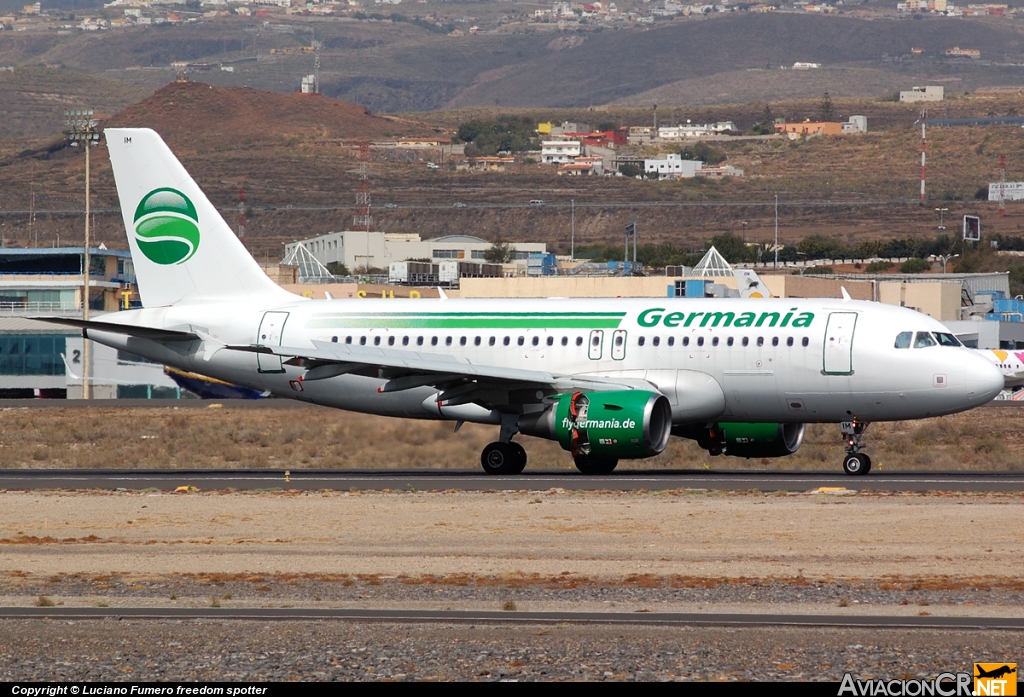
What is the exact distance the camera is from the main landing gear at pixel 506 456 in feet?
113

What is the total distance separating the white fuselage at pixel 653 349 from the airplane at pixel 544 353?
40 mm

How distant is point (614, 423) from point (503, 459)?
367 cm

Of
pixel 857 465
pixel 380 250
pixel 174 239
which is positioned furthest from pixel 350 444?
pixel 380 250

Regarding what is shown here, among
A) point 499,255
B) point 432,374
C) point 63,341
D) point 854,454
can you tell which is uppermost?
point 499,255

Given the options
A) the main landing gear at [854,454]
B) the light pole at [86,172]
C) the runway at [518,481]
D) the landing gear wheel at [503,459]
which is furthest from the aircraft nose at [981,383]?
the light pole at [86,172]

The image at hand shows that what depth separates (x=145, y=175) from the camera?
128ft

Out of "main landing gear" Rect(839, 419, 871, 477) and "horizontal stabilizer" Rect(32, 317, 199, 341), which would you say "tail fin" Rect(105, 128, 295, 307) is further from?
"main landing gear" Rect(839, 419, 871, 477)

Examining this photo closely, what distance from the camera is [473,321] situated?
3653 centimetres

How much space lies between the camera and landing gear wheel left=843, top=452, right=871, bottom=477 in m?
32.5

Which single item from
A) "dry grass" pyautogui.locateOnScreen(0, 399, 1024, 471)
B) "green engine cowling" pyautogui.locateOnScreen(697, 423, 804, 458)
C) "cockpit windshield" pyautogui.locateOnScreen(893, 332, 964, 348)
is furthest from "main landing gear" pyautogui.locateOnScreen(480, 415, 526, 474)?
"cockpit windshield" pyautogui.locateOnScreen(893, 332, 964, 348)

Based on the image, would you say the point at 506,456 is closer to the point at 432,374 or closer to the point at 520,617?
the point at 432,374

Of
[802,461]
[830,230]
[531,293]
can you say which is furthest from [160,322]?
[830,230]

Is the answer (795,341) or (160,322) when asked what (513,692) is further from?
(160,322)

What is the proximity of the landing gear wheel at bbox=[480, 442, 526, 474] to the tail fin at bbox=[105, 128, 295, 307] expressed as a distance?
787 cm
